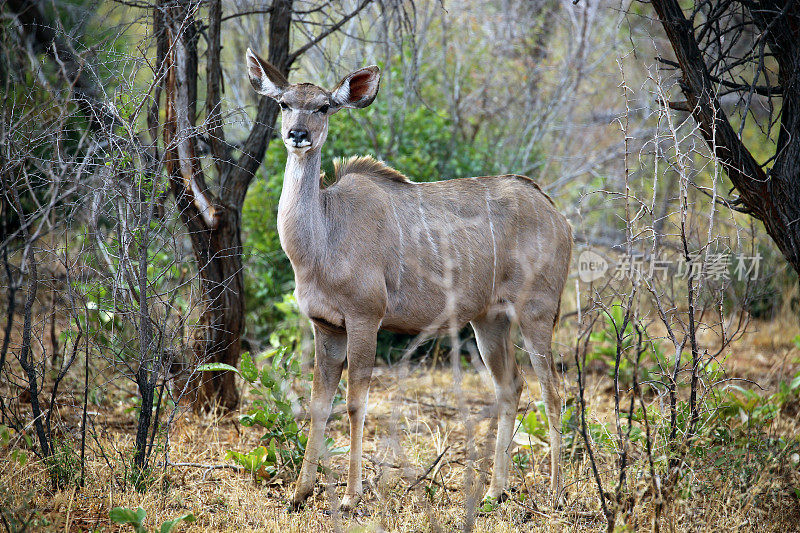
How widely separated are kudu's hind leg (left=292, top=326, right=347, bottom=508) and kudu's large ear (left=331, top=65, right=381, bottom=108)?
4.42 feet

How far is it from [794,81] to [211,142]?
3565 millimetres

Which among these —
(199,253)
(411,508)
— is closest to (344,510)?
(411,508)

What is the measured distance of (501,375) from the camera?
458 centimetres

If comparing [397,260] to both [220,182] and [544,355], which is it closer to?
[544,355]

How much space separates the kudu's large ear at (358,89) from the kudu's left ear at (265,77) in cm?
31

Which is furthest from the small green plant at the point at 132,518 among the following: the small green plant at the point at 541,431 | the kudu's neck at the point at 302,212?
the small green plant at the point at 541,431

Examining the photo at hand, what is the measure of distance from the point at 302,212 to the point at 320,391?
1.05 m

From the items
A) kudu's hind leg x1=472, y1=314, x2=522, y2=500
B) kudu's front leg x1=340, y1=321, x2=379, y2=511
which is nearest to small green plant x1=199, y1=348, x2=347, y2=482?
kudu's front leg x1=340, y1=321, x2=379, y2=511

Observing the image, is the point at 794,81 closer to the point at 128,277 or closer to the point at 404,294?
the point at 404,294

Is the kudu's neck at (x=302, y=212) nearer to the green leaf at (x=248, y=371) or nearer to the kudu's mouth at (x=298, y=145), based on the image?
the kudu's mouth at (x=298, y=145)

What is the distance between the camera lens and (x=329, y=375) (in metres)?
4.11

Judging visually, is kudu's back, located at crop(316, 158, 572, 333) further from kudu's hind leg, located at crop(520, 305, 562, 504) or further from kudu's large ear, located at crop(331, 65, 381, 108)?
kudu's large ear, located at crop(331, 65, 381, 108)

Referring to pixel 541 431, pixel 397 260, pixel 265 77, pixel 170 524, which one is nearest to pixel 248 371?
pixel 397 260

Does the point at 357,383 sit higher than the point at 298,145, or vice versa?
the point at 298,145
